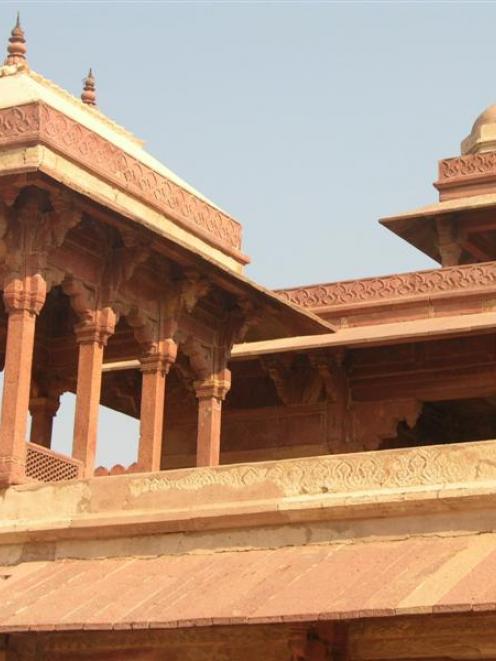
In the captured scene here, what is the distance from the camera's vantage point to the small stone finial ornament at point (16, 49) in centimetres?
1585

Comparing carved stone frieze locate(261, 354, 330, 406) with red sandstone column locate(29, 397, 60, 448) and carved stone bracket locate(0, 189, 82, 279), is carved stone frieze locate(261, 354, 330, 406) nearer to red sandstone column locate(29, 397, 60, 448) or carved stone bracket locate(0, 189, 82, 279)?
red sandstone column locate(29, 397, 60, 448)

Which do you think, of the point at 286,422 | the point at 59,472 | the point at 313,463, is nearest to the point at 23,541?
the point at 59,472

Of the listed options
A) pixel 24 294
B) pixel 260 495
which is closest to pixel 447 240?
pixel 24 294

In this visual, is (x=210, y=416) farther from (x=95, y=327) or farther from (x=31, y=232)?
(x=31, y=232)

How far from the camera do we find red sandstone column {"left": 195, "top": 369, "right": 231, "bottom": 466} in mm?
15500

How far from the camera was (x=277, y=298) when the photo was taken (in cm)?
1577

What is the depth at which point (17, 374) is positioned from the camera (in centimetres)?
1323

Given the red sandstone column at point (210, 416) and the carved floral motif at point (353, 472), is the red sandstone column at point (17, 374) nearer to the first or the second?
the carved floral motif at point (353, 472)

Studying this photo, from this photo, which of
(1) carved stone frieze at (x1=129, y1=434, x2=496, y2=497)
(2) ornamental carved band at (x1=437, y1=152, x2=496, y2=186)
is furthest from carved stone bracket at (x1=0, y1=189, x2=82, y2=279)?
(2) ornamental carved band at (x1=437, y1=152, x2=496, y2=186)

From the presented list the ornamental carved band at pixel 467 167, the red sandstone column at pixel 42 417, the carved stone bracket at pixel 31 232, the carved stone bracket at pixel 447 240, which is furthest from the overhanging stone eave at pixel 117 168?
the ornamental carved band at pixel 467 167

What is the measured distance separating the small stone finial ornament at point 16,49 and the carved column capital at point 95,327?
9.38 ft

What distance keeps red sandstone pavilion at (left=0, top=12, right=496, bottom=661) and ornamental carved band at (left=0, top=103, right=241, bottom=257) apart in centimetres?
2

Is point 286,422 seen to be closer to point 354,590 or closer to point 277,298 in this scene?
point 277,298

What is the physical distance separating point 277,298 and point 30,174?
3.43 meters
